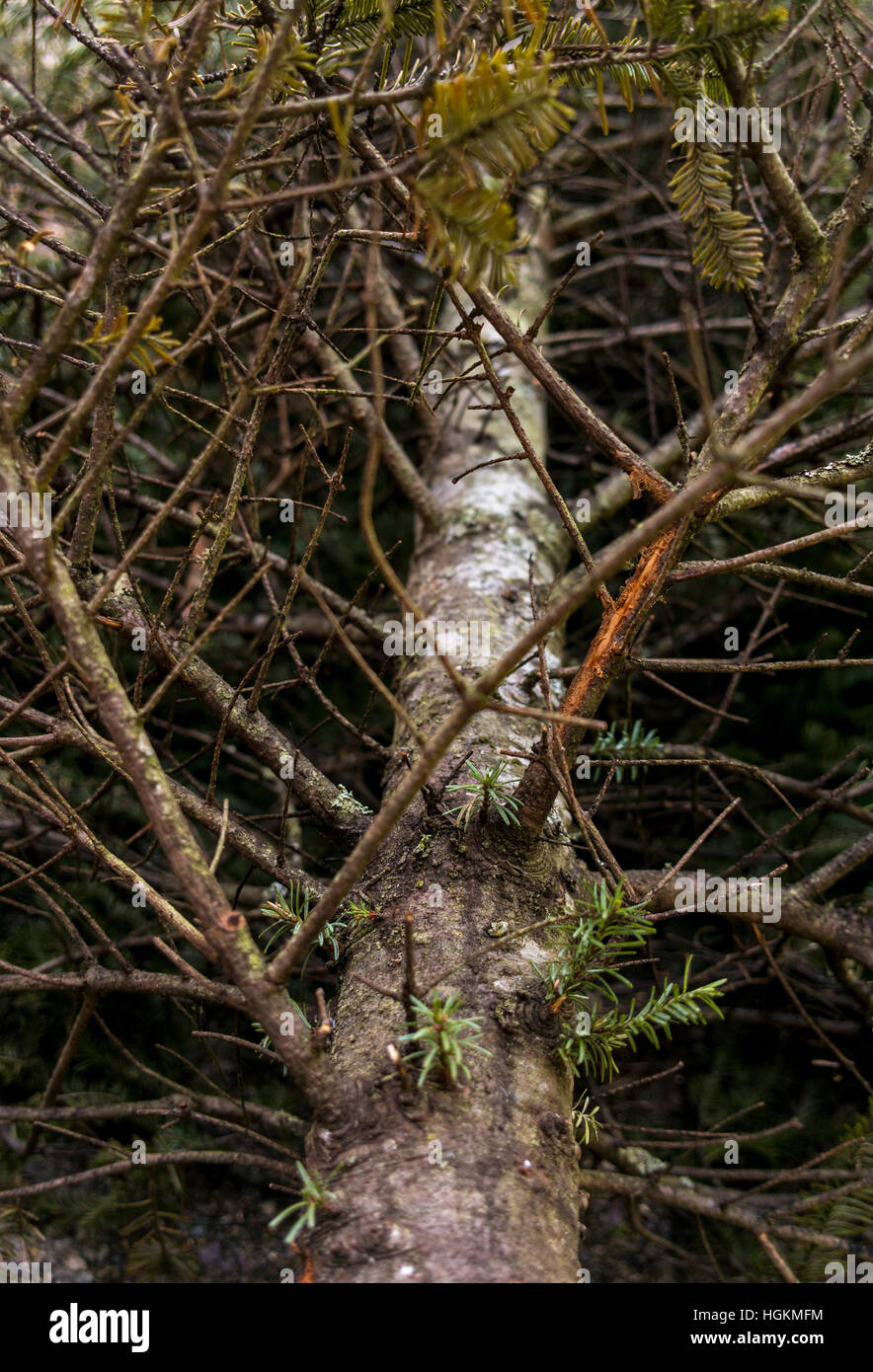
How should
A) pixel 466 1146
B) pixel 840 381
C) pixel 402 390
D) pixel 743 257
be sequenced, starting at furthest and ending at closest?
pixel 402 390 < pixel 743 257 < pixel 466 1146 < pixel 840 381

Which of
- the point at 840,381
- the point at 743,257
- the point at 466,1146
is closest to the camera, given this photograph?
the point at 840,381

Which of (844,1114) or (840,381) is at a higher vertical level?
(840,381)

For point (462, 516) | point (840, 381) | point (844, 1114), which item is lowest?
point (844, 1114)

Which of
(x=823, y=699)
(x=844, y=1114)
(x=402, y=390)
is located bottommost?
(x=844, y=1114)

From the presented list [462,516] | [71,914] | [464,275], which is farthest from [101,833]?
[464,275]

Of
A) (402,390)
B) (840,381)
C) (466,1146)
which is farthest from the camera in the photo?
(402,390)

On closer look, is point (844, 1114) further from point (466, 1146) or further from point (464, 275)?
point (464, 275)

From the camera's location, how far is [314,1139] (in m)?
1.16

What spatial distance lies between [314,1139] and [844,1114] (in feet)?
5.48

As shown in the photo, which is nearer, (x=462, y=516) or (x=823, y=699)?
(x=462, y=516)

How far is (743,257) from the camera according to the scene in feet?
3.98
